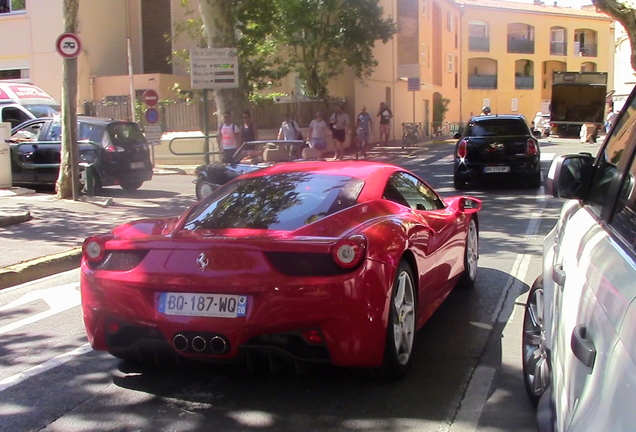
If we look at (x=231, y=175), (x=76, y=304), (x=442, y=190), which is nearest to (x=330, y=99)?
(x=442, y=190)

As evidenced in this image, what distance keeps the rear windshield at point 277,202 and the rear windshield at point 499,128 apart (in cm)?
1120

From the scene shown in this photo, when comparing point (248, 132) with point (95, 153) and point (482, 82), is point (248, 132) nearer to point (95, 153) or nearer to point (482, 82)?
point (95, 153)

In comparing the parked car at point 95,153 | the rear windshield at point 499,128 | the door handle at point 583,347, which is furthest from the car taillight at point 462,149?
the door handle at point 583,347

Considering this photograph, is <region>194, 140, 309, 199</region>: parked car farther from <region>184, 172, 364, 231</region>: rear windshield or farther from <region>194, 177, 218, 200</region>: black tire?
<region>184, 172, 364, 231</region>: rear windshield

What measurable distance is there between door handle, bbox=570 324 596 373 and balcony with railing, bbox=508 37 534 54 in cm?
6530

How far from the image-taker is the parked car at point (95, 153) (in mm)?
15797

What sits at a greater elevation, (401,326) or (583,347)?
(583,347)

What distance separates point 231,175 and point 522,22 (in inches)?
2248

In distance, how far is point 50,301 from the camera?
727 centimetres

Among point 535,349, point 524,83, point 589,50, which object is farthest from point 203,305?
point 589,50

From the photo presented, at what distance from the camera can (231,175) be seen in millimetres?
12953

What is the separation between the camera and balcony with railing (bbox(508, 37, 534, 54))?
211 ft

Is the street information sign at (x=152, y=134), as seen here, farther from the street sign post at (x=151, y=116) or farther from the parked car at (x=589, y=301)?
the parked car at (x=589, y=301)

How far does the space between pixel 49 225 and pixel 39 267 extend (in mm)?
2919
